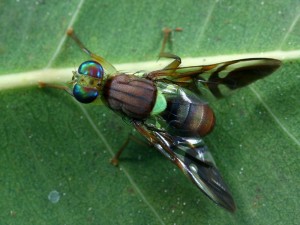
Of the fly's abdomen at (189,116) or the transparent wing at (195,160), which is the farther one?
the fly's abdomen at (189,116)

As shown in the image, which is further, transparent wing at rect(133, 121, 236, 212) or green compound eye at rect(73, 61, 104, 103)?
green compound eye at rect(73, 61, 104, 103)

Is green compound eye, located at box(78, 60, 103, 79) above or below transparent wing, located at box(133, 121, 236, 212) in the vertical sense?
above

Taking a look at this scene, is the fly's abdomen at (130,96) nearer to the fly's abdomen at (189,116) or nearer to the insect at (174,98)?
the insect at (174,98)

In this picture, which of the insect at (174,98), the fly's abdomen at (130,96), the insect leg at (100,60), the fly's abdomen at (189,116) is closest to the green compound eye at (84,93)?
the insect at (174,98)

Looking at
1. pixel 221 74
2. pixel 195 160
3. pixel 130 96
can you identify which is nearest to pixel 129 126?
pixel 130 96

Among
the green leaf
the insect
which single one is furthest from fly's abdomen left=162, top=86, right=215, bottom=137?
the green leaf

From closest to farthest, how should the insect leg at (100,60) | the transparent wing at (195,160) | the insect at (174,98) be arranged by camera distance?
1. the transparent wing at (195,160)
2. the insect at (174,98)
3. the insect leg at (100,60)

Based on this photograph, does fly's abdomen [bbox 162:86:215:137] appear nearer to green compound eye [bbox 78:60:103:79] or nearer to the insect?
the insect

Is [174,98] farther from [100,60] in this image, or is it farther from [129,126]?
[100,60]
